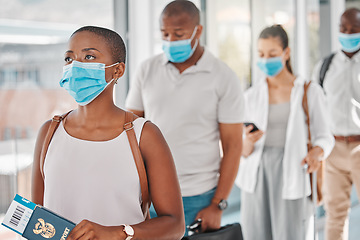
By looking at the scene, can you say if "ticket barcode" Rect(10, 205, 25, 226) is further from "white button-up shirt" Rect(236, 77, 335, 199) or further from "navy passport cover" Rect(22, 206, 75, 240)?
"white button-up shirt" Rect(236, 77, 335, 199)

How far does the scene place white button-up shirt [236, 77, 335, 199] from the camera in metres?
2.71

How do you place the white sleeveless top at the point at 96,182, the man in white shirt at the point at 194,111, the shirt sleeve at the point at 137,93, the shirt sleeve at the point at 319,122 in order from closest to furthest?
the white sleeveless top at the point at 96,182 < the man in white shirt at the point at 194,111 < the shirt sleeve at the point at 137,93 < the shirt sleeve at the point at 319,122

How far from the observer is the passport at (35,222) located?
1158 mm

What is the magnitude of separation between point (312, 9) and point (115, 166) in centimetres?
462

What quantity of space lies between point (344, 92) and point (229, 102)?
71.7 inches

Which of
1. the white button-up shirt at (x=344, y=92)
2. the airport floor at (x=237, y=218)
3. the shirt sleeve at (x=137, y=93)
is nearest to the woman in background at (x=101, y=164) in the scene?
the shirt sleeve at (x=137, y=93)

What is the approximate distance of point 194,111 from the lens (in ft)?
6.77

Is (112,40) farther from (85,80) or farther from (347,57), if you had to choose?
(347,57)

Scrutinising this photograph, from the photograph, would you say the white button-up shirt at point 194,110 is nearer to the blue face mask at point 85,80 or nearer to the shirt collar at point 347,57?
the blue face mask at point 85,80

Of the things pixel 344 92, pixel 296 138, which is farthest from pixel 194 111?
pixel 344 92

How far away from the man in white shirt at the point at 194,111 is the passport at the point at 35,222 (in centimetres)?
96

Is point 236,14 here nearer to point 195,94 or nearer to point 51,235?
point 195,94

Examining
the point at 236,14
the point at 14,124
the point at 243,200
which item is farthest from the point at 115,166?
the point at 236,14

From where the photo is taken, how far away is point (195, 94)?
2076mm
